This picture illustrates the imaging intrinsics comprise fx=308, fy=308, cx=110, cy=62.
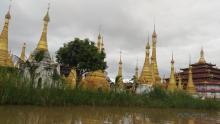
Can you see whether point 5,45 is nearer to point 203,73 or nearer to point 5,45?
point 5,45

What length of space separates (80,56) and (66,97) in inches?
462

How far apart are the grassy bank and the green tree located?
6.33 metres

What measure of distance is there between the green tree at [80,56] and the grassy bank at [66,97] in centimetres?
633

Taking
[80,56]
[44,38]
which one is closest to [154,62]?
[80,56]

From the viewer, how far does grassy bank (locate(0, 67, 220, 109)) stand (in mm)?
14086

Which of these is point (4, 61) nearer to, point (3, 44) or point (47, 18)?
point (3, 44)

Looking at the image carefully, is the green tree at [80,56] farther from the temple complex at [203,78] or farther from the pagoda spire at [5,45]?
the temple complex at [203,78]

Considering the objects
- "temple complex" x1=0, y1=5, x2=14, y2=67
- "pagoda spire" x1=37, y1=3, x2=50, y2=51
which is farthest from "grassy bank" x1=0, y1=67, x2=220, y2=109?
"temple complex" x1=0, y1=5, x2=14, y2=67

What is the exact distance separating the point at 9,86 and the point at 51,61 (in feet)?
45.5

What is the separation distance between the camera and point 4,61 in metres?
27.6

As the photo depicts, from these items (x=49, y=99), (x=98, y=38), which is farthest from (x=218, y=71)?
(x=49, y=99)

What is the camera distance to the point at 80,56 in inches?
1094

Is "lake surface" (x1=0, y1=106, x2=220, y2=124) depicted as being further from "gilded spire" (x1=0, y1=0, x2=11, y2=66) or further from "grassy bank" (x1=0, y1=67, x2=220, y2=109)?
"gilded spire" (x1=0, y1=0, x2=11, y2=66)

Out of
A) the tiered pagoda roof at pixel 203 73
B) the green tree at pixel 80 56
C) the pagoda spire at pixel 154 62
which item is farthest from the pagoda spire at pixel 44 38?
the tiered pagoda roof at pixel 203 73
